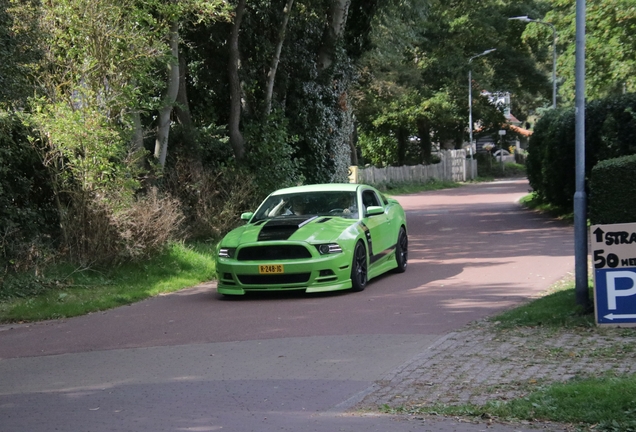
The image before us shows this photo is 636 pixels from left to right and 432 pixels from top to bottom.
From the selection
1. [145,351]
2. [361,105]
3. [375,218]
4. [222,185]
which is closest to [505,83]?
[361,105]

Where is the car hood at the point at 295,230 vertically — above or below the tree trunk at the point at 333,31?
below

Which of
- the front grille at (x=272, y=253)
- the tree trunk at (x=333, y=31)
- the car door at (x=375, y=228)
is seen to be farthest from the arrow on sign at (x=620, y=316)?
the tree trunk at (x=333, y=31)

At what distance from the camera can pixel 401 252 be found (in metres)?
15.3

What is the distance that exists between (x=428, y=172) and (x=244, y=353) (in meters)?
50.9

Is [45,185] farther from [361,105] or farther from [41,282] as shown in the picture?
[361,105]

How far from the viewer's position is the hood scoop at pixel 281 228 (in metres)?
12.8

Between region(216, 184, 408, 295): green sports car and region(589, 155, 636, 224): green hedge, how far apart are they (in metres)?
4.04

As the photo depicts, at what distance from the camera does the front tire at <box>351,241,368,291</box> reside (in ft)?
42.3

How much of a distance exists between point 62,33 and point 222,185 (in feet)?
20.7

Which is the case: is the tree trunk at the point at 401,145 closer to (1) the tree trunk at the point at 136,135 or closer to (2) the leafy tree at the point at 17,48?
(1) the tree trunk at the point at 136,135

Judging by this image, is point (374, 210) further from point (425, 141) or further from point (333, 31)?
point (425, 141)

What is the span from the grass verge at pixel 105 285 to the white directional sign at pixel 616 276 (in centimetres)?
683

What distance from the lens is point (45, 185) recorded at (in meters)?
14.9

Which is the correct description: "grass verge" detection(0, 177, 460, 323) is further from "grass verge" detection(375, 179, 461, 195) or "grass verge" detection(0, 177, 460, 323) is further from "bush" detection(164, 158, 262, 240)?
"grass verge" detection(375, 179, 461, 195)
